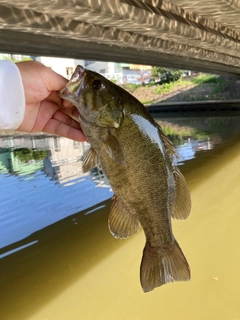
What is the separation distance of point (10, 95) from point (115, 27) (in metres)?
2.29

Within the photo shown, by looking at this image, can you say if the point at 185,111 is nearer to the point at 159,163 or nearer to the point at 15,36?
the point at 15,36

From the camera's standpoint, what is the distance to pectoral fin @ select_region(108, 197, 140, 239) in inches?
74.7

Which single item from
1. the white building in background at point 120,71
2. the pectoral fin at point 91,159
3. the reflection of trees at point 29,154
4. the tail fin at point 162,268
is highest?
the white building in background at point 120,71

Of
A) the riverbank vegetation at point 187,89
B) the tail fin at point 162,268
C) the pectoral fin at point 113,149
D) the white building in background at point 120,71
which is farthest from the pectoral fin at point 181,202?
the white building in background at point 120,71

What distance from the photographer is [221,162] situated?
958 centimetres

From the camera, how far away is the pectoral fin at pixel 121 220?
1.90 m

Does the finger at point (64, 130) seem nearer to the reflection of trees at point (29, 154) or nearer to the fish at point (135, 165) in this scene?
the fish at point (135, 165)

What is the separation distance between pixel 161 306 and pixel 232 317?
72 cm

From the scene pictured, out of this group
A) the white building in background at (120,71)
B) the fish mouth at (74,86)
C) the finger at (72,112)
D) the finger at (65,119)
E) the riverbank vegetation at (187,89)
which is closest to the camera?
the fish mouth at (74,86)

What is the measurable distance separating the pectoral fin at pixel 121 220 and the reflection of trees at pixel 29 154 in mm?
9743

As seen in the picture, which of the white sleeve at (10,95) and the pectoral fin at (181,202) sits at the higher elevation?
the white sleeve at (10,95)

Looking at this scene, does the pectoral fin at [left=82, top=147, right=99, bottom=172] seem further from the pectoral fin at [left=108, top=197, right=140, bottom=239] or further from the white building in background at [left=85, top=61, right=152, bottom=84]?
the white building in background at [left=85, top=61, right=152, bottom=84]

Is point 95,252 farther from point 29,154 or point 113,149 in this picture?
point 29,154

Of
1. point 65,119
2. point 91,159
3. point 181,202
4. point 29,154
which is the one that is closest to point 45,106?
point 65,119
